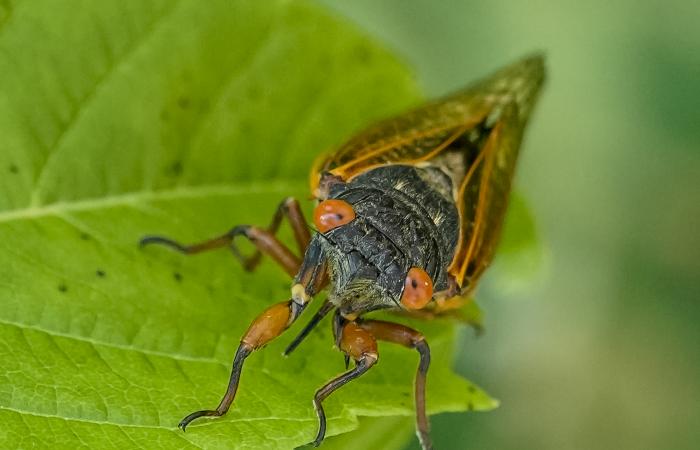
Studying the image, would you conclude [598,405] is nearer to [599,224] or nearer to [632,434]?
[632,434]

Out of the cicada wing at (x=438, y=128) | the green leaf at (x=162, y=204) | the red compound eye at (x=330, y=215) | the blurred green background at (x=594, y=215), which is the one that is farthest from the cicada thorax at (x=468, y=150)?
the blurred green background at (x=594, y=215)

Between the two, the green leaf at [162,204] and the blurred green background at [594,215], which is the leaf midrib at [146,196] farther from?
the blurred green background at [594,215]

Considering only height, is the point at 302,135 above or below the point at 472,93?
below

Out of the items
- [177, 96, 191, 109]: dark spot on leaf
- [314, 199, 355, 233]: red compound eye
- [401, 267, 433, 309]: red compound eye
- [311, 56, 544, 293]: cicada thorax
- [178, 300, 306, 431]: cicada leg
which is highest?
[311, 56, 544, 293]: cicada thorax

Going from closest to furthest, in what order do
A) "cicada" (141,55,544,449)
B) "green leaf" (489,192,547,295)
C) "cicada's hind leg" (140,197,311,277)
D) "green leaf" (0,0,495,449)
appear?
1. "green leaf" (0,0,495,449)
2. "cicada" (141,55,544,449)
3. "cicada's hind leg" (140,197,311,277)
4. "green leaf" (489,192,547,295)

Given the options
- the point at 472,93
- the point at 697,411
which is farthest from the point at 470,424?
the point at 472,93

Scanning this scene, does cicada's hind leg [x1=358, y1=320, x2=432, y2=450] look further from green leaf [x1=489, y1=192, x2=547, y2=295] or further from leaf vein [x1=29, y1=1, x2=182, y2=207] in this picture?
leaf vein [x1=29, y1=1, x2=182, y2=207]

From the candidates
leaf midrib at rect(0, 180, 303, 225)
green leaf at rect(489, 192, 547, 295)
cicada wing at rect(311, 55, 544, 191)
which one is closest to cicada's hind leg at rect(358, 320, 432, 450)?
cicada wing at rect(311, 55, 544, 191)
